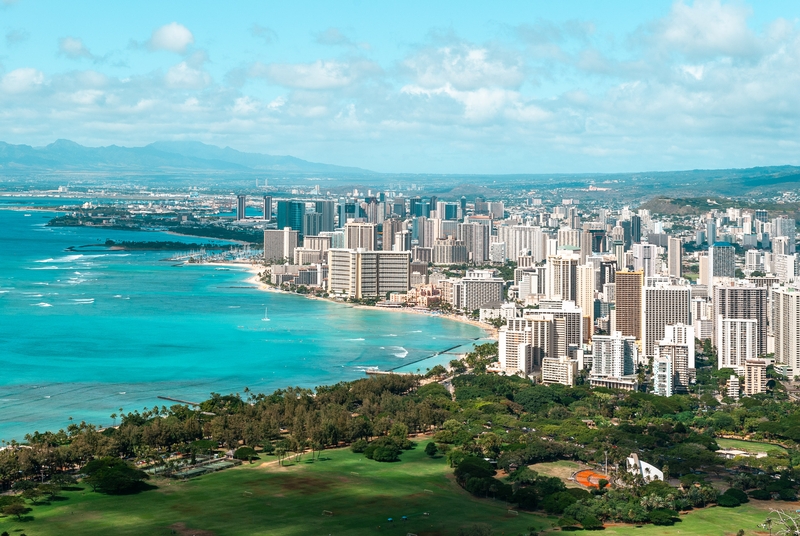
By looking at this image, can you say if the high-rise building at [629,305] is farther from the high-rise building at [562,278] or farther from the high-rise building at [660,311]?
the high-rise building at [562,278]

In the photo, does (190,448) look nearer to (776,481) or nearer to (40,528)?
(40,528)

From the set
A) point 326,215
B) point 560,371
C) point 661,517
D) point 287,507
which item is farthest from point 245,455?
point 326,215

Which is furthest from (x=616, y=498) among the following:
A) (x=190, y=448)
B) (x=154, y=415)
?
(x=154, y=415)

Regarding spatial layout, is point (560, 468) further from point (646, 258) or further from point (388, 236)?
point (388, 236)

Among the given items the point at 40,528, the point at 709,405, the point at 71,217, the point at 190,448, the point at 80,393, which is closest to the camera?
the point at 40,528

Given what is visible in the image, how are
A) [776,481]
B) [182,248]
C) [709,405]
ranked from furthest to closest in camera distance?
[182,248] → [709,405] → [776,481]
